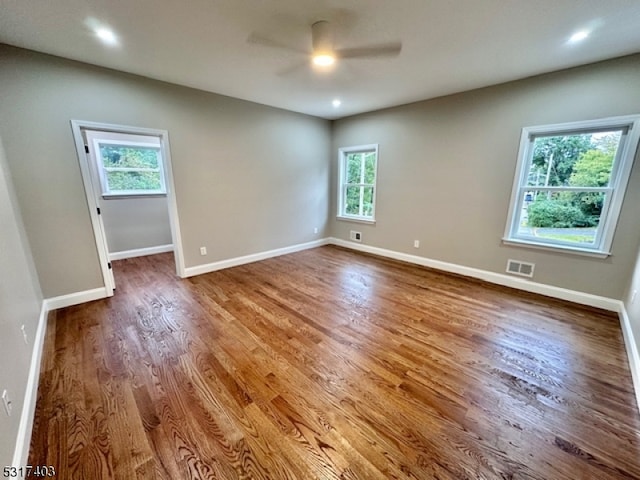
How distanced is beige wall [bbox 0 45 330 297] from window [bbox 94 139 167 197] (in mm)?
1358

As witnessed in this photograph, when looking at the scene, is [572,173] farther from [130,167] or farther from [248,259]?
[130,167]

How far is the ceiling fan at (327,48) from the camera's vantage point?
6.87ft

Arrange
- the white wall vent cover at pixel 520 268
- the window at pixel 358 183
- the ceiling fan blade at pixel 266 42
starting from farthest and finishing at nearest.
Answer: the window at pixel 358 183 → the white wall vent cover at pixel 520 268 → the ceiling fan blade at pixel 266 42

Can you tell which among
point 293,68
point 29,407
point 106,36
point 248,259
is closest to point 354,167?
point 293,68

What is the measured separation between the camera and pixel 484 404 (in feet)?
5.52

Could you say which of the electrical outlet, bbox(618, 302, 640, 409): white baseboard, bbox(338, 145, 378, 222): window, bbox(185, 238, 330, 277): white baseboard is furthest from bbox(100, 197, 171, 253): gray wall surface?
bbox(618, 302, 640, 409): white baseboard

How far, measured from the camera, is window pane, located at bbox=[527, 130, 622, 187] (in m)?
2.82

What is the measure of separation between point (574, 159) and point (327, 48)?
10.0ft

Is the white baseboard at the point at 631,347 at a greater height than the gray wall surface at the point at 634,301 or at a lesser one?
lesser

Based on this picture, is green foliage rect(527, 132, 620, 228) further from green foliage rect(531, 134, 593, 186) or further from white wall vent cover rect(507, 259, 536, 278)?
white wall vent cover rect(507, 259, 536, 278)

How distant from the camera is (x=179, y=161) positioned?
11.8ft

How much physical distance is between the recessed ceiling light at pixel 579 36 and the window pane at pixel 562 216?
1577mm

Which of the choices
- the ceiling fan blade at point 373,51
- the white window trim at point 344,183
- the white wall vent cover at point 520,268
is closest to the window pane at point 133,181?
the white window trim at point 344,183

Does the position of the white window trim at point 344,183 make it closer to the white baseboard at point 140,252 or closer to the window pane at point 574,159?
the window pane at point 574,159
